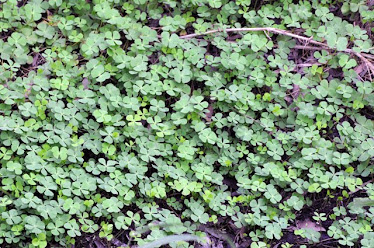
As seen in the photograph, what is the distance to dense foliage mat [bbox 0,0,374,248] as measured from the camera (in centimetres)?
351

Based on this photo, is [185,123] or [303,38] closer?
[185,123]

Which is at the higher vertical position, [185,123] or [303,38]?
[303,38]

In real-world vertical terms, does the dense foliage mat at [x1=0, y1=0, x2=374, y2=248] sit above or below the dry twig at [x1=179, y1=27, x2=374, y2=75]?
below

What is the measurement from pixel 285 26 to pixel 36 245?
2.60 metres

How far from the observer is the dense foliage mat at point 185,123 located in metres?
3.51

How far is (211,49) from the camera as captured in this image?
14.2 ft

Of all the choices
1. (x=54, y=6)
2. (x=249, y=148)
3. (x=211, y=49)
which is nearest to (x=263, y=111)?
(x=249, y=148)

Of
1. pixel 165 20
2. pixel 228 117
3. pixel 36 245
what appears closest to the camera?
pixel 36 245

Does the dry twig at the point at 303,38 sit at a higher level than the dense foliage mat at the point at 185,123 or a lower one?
higher

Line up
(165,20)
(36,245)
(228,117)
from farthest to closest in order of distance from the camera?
(165,20) → (228,117) → (36,245)

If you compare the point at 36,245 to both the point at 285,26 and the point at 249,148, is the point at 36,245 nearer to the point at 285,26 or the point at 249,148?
the point at 249,148

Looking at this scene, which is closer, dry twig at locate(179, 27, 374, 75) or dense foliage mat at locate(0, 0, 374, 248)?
dense foliage mat at locate(0, 0, 374, 248)

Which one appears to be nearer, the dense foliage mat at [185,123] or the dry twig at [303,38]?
the dense foliage mat at [185,123]

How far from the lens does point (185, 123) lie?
150 inches
